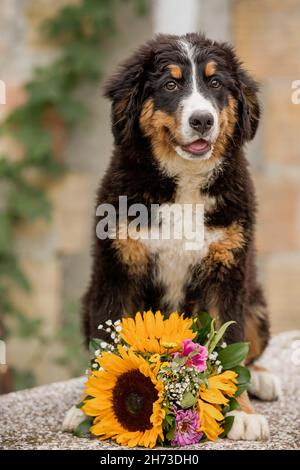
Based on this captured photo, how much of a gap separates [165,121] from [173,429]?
1.14m

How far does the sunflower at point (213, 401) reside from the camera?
122 inches

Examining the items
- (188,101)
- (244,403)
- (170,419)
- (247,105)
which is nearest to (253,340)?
(244,403)

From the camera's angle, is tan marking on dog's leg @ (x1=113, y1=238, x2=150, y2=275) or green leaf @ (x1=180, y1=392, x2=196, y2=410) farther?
tan marking on dog's leg @ (x1=113, y1=238, x2=150, y2=275)

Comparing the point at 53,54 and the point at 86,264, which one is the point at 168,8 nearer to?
the point at 53,54

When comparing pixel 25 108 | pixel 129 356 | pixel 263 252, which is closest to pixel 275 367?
pixel 129 356

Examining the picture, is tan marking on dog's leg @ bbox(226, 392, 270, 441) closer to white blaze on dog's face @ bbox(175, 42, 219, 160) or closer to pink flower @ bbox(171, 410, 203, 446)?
pink flower @ bbox(171, 410, 203, 446)

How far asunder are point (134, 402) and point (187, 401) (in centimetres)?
19

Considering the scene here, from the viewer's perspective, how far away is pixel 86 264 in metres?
6.28

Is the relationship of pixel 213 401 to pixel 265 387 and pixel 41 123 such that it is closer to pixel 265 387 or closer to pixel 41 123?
pixel 265 387

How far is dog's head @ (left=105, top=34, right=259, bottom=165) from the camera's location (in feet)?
10.9

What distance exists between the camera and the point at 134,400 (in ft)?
10.3

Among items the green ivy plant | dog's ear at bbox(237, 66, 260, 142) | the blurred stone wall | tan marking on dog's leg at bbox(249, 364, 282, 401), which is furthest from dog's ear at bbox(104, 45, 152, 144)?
the blurred stone wall

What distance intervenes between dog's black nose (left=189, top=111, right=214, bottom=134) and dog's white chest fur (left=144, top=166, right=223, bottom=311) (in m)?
0.27

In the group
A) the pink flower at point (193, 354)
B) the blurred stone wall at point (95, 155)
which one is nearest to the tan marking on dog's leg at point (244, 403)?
the pink flower at point (193, 354)
